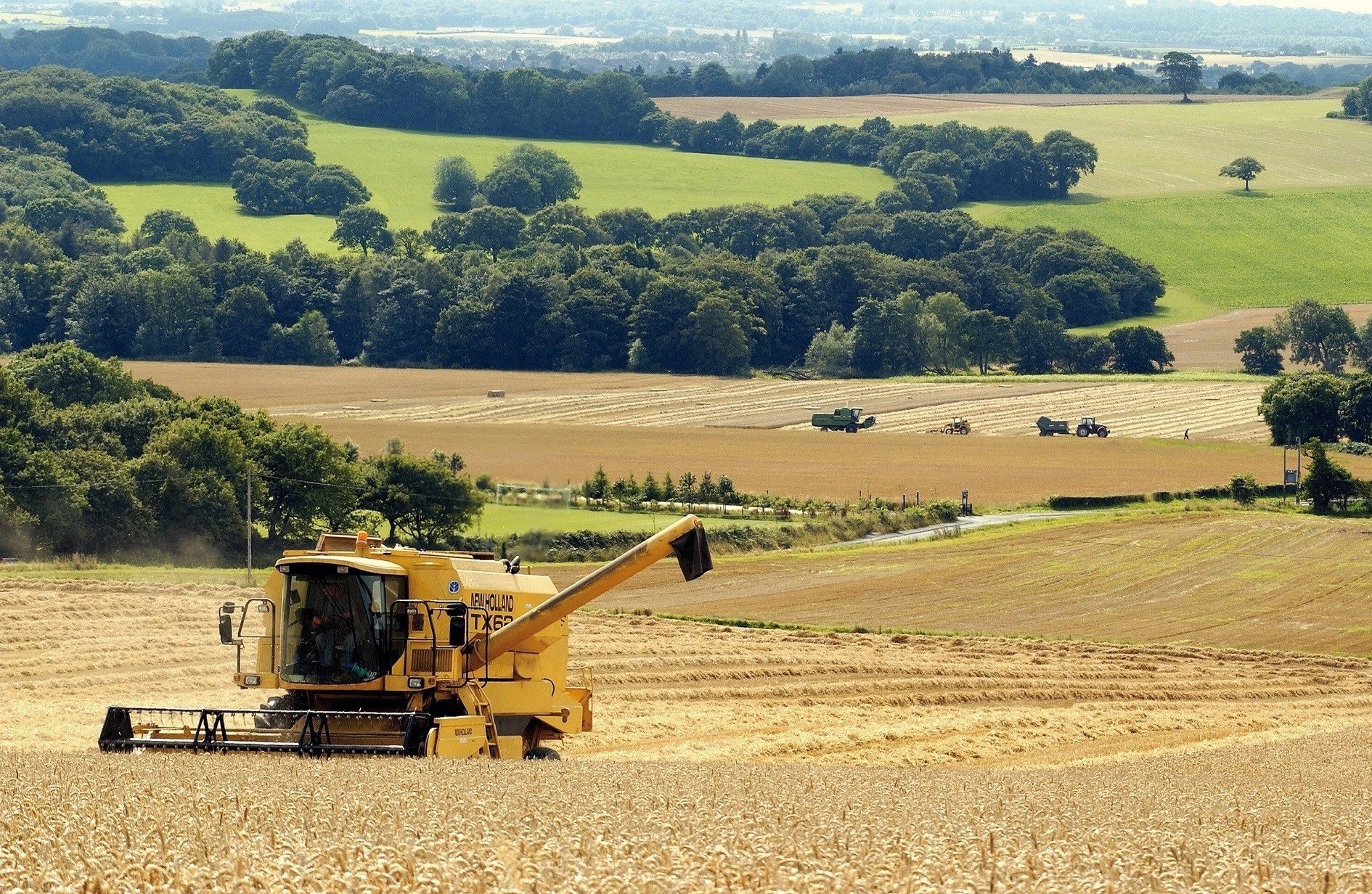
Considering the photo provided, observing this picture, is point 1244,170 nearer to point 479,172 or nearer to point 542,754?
point 479,172

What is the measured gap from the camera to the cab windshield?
63.0 feet

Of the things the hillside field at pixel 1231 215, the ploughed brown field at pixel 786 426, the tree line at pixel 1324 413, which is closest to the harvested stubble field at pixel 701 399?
the ploughed brown field at pixel 786 426

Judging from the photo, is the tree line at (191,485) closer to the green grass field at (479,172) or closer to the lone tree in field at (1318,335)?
the lone tree in field at (1318,335)

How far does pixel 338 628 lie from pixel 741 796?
7146mm

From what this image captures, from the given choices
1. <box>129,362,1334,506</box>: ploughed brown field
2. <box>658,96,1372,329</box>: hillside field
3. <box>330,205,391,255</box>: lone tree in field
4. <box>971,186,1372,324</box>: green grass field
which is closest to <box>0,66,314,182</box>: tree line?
<box>330,205,391,255</box>: lone tree in field

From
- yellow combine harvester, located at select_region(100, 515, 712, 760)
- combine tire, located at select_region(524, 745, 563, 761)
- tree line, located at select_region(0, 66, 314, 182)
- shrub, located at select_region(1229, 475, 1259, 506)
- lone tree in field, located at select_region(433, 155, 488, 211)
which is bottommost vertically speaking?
shrub, located at select_region(1229, 475, 1259, 506)

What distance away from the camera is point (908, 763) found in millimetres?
24406

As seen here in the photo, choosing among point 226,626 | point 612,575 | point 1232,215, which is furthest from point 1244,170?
point 226,626

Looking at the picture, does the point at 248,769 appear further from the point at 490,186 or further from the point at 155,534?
the point at 490,186

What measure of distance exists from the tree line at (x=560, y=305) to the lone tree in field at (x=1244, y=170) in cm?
3123

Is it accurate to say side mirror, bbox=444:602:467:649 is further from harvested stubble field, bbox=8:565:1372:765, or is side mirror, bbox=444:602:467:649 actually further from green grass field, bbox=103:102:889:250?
green grass field, bbox=103:102:889:250

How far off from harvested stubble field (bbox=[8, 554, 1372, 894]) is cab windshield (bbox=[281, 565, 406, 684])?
2.35m

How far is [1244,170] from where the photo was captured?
173250 millimetres

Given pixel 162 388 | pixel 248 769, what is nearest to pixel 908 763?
pixel 248 769
